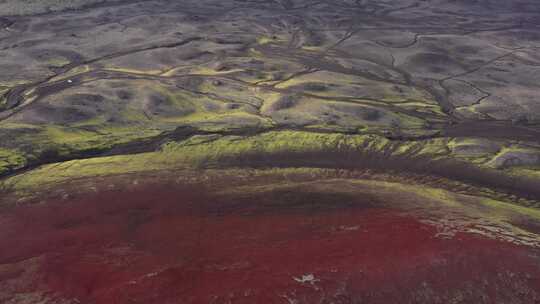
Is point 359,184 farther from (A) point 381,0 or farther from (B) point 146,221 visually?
(A) point 381,0

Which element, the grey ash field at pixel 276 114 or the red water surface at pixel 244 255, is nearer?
the red water surface at pixel 244 255

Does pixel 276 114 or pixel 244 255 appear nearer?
pixel 244 255

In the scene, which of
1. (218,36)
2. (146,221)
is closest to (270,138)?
(146,221)

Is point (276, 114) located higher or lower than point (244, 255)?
higher

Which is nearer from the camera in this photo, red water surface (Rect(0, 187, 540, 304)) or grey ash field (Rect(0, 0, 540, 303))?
red water surface (Rect(0, 187, 540, 304))
